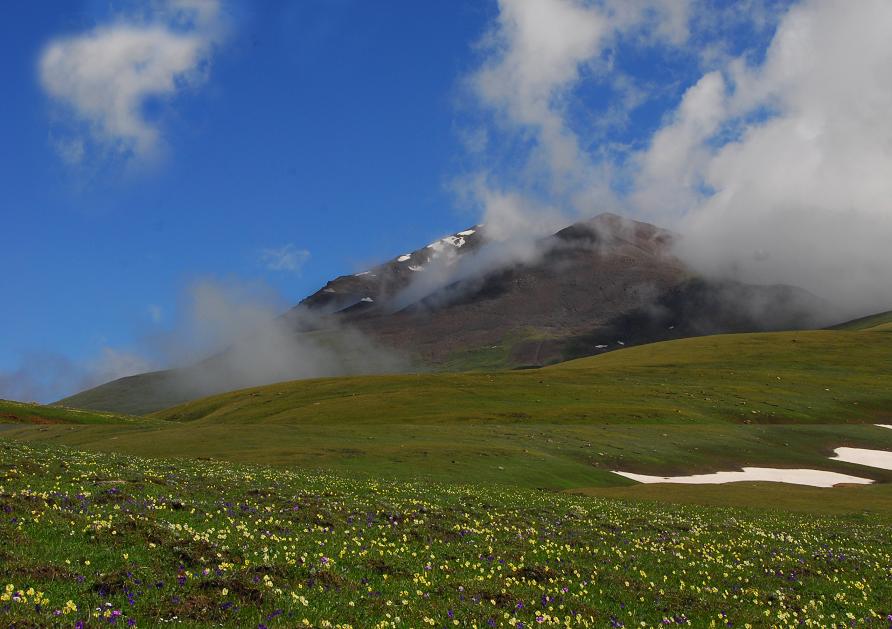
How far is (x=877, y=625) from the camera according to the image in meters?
17.3

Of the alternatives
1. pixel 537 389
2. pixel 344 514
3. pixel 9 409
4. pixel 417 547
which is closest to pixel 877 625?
pixel 417 547

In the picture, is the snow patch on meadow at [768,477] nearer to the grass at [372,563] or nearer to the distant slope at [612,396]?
the distant slope at [612,396]

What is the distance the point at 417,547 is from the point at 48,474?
16.6m

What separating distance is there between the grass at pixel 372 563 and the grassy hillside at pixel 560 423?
80.1 ft

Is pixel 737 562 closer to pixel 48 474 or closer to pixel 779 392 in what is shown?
pixel 48 474

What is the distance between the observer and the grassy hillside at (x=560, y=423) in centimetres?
6512

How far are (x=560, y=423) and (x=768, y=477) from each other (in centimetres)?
3770

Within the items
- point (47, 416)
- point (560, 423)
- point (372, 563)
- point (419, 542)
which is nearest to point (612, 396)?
point (560, 423)

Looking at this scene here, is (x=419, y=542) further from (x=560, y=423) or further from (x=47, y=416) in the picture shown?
(x=47, y=416)

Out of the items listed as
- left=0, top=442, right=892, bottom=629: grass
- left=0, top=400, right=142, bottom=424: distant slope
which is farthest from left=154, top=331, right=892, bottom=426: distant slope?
left=0, top=442, right=892, bottom=629: grass

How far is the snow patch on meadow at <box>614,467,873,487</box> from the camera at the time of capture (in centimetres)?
6894

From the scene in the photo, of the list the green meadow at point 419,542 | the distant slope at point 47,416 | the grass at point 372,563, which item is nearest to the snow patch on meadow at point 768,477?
the green meadow at point 419,542

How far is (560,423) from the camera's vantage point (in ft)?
350

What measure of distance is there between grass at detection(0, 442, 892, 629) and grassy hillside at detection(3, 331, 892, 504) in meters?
24.4
